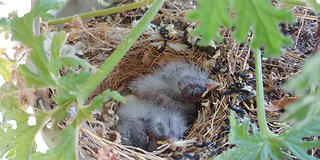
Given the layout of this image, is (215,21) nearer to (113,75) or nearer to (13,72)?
(13,72)

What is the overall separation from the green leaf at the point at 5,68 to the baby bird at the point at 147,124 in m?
0.34

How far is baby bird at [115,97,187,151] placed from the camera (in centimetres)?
99

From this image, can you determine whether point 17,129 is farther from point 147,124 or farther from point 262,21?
point 147,124

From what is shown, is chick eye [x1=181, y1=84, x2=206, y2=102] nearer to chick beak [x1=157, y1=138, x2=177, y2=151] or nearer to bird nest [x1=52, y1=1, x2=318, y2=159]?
bird nest [x1=52, y1=1, x2=318, y2=159]

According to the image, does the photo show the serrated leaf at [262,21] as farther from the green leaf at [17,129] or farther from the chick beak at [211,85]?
the chick beak at [211,85]

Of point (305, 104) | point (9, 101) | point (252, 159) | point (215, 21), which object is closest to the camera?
point (305, 104)

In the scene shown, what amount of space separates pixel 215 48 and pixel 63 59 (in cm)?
52

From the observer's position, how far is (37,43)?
1.87ft

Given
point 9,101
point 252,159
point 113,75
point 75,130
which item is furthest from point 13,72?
point 113,75

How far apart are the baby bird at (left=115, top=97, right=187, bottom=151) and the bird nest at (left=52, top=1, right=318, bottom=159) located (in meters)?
0.02

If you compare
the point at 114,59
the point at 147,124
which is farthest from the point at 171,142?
the point at 114,59

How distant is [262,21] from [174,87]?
73 centimetres

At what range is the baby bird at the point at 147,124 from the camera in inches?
39.1

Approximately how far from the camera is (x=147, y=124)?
40.8 inches
